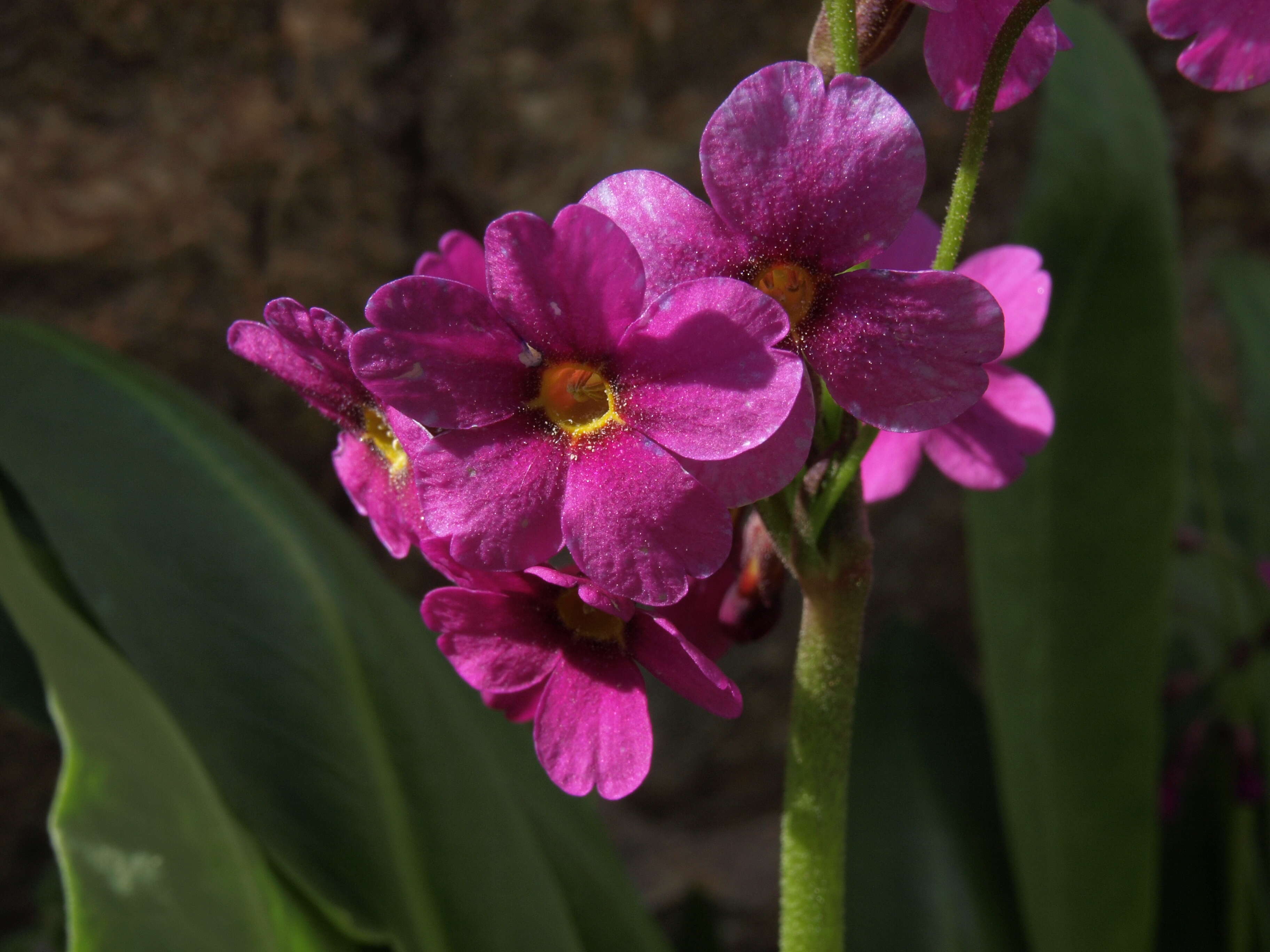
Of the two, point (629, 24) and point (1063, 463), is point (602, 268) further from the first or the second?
point (629, 24)

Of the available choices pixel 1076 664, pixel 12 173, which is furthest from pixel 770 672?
pixel 12 173

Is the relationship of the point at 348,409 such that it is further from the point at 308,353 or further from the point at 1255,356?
the point at 1255,356

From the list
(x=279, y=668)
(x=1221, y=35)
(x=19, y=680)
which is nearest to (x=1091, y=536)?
(x=1221, y=35)

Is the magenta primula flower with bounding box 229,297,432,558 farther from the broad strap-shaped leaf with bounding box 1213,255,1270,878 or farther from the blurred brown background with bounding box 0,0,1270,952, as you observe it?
the broad strap-shaped leaf with bounding box 1213,255,1270,878

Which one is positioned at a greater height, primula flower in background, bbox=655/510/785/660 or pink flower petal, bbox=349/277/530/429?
pink flower petal, bbox=349/277/530/429

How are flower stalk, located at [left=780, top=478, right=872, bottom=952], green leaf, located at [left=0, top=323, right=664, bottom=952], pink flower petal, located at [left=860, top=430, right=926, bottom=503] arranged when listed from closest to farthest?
flower stalk, located at [left=780, top=478, right=872, bottom=952] < pink flower petal, located at [left=860, top=430, right=926, bottom=503] < green leaf, located at [left=0, top=323, right=664, bottom=952]

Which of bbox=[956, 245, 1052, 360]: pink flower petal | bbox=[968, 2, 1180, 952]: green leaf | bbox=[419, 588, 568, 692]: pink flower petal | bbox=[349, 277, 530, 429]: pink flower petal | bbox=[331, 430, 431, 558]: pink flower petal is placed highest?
bbox=[349, 277, 530, 429]: pink flower petal

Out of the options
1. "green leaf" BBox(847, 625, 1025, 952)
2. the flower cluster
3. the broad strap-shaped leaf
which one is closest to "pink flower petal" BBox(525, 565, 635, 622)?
the flower cluster
